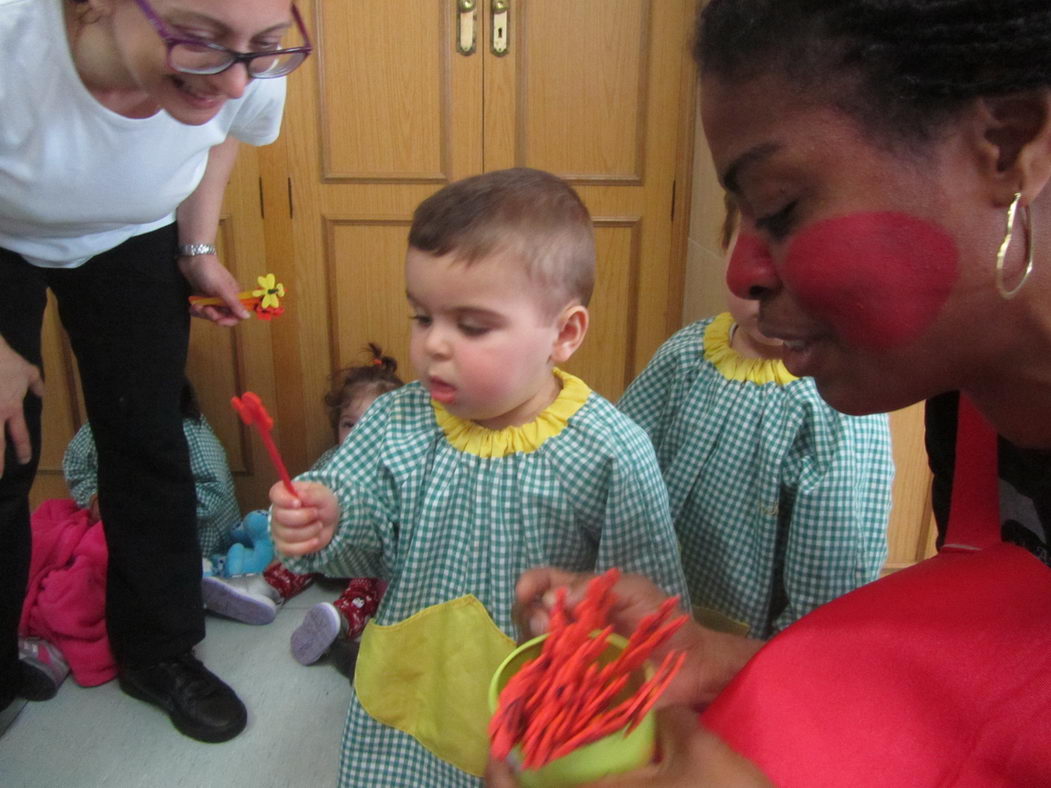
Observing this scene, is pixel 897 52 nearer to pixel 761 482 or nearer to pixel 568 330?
pixel 568 330

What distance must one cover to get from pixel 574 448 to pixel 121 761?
99 cm

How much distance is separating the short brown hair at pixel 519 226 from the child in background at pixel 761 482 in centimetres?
20

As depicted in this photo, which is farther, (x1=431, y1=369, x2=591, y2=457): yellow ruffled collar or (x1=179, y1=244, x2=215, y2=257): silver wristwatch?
(x1=179, y1=244, x2=215, y2=257): silver wristwatch

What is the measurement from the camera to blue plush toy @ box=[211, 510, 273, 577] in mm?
1971

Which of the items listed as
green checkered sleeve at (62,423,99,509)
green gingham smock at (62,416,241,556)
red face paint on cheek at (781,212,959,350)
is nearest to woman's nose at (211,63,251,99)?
red face paint on cheek at (781,212,959,350)

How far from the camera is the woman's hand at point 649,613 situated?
0.68 meters

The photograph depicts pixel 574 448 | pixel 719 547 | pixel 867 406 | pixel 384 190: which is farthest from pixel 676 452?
pixel 384 190

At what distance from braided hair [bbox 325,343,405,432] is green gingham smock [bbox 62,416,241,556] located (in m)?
0.30

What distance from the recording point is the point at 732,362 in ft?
3.87

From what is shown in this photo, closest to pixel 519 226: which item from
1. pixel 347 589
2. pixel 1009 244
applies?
pixel 1009 244

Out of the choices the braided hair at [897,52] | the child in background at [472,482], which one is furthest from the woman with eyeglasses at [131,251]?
the braided hair at [897,52]

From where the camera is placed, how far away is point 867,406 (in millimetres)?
593

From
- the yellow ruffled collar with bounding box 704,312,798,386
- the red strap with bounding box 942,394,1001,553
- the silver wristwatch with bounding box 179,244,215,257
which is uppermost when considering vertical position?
the silver wristwatch with bounding box 179,244,215,257

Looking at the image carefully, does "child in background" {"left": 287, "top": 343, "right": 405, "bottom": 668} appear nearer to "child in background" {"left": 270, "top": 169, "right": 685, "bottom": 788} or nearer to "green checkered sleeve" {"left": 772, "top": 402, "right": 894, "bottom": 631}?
"child in background" {"left": 270, "top": 169, "right": 685, "bottom": 788}
